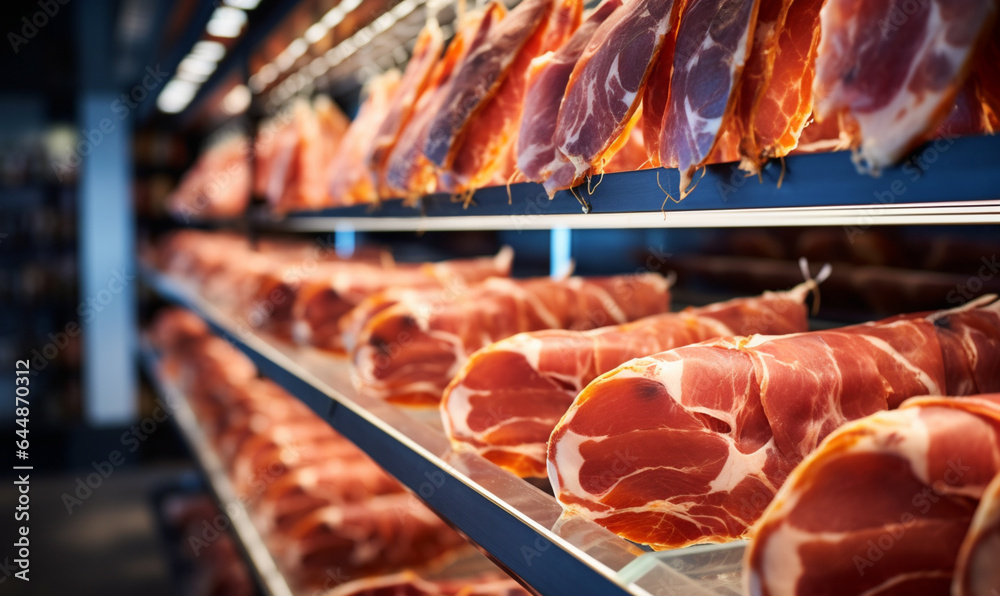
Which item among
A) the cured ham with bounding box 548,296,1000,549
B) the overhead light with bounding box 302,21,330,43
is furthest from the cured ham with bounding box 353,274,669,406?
the overhead light with bounding box 302,21,330,43

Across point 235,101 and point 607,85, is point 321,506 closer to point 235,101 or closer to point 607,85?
point 607,85

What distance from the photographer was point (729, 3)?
30.9 inches

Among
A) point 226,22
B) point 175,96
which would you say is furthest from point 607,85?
point 175,96

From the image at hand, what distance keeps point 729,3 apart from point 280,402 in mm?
2888

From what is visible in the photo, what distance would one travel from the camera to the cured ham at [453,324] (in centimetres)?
148

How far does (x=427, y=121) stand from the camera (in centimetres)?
150

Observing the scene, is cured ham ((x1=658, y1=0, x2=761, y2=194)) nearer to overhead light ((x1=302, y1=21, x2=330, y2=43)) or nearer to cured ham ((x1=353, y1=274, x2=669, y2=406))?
cured ham ((x1=353, y1=274, x2=669, y2=406))

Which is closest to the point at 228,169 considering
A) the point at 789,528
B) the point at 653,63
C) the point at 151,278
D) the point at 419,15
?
the point at 151,278

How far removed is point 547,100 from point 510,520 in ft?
2.04

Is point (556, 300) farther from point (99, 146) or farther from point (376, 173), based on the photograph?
point (99, 146)

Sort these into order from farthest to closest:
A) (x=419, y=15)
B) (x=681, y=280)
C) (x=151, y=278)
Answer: (x=151, y=278) → (x=419, y=15) → (x=681, y=280)

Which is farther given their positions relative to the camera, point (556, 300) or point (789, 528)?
point (556, 300)

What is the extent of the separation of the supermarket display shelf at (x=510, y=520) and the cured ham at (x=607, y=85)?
44 cm

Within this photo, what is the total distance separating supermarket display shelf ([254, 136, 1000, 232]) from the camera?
1.83ft
